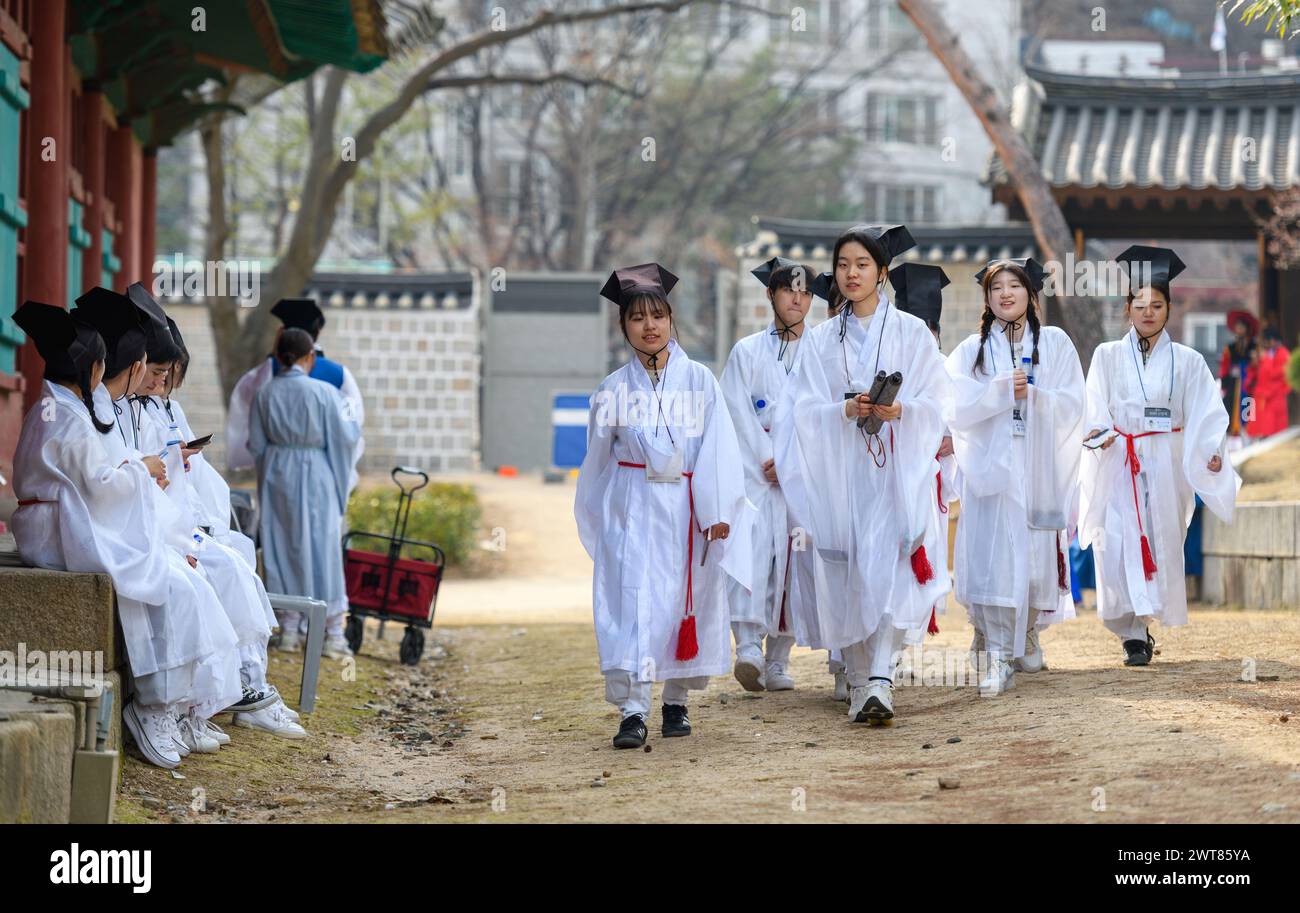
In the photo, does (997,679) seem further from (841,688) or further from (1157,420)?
(1157,420)

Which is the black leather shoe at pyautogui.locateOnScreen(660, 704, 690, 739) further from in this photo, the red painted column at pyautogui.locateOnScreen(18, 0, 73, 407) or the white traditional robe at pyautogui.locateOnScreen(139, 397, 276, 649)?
the red painted column at pyautogui.locateOnScreen(18, 0, 73, 407)

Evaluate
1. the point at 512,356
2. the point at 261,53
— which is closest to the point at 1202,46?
the point at 512,356

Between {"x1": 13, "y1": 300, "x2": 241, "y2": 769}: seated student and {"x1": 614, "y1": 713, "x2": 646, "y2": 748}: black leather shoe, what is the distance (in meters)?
1.66

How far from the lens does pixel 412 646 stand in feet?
36.0

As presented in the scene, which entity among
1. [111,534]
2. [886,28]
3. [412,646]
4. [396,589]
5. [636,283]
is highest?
[886,28]

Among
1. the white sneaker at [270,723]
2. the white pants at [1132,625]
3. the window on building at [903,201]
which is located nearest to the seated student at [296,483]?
the white sneaker at [270,723]

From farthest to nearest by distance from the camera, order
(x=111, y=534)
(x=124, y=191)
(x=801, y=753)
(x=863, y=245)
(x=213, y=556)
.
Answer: (x=124, y=191), (x=863, y=245), (x=213, y=556), (x=801, y=753), (x=111, y=534)

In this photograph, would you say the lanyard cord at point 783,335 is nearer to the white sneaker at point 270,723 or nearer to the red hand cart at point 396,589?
the red hand cart at point 396,589

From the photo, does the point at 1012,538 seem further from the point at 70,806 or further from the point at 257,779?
the point at 70,806

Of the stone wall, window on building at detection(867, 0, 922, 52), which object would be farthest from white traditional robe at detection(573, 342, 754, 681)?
window on building at detection(867, 0, 922, 52)

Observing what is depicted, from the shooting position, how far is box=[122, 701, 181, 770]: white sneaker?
249 inches

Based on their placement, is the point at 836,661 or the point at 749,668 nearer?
the point at 749,668

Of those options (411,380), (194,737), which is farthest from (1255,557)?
(411,380)

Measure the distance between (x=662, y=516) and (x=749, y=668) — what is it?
116cm
